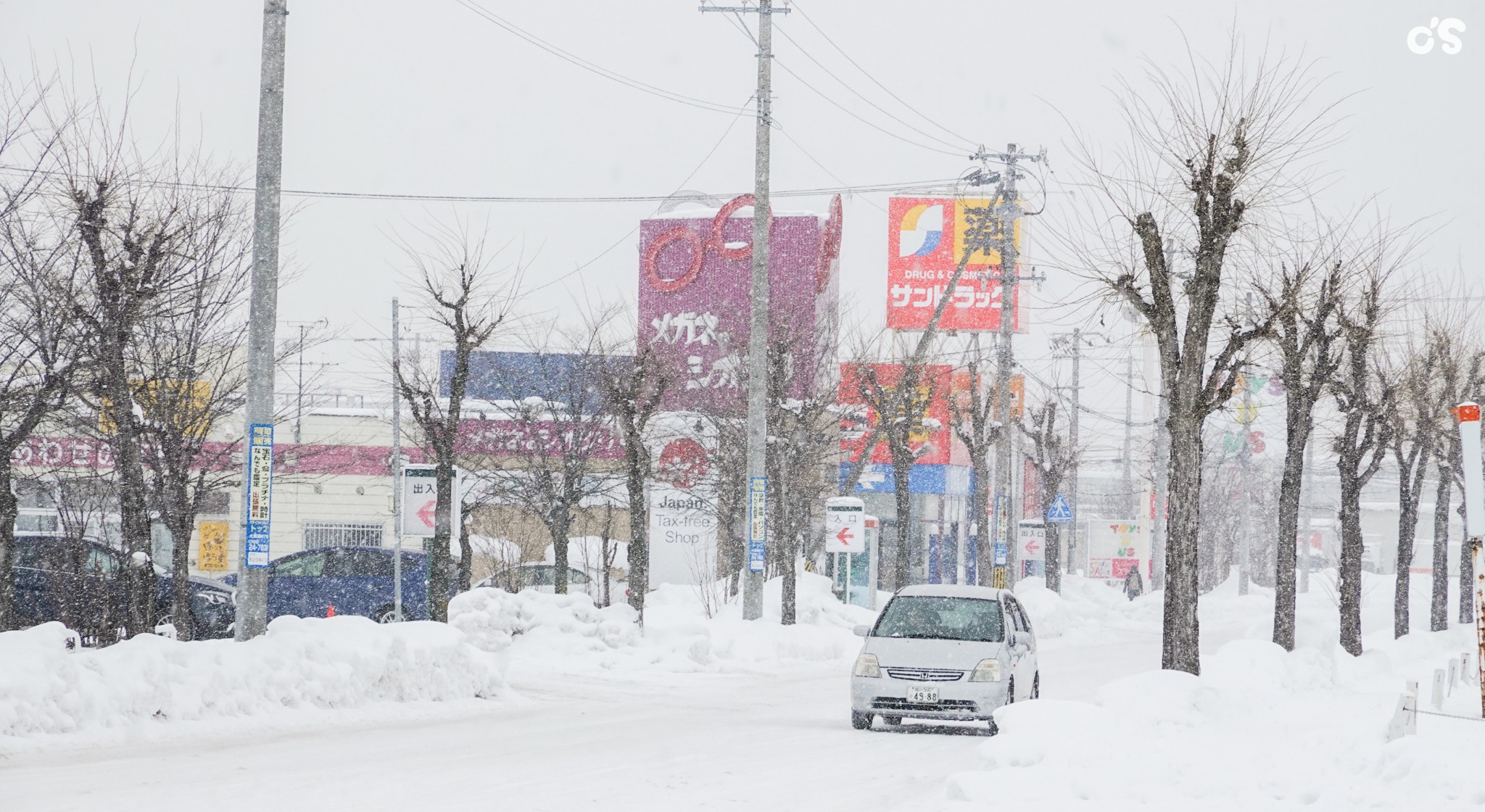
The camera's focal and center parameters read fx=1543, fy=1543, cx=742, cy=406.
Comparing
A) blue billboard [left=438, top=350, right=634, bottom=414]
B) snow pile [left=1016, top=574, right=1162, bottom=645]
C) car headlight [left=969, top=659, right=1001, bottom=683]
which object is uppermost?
blue billboard [left=438, top=350, right=634, bottom=414]

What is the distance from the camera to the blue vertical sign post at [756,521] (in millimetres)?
25219

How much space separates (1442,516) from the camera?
3531cm

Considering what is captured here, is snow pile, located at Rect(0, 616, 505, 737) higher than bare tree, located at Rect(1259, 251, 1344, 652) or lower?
lower

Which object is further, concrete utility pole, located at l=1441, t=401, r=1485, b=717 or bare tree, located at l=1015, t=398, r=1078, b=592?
bare tree, located at l=1015, t=398, r=1078, b=592

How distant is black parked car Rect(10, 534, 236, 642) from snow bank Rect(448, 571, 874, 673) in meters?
3.59

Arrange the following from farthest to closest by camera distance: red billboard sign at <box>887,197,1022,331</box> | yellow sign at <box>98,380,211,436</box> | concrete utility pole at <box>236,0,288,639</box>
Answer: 1. red billboard sign at <box>887,197,1022,331</box>
2. yellow sign at <box>98,380,211,436</box>
3. concrete utility pole at <box>236,0,288,639</box>

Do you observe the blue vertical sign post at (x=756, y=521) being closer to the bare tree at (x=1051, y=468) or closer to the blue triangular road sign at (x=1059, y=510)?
the blue triangular road sign at (x=1059, y=510)

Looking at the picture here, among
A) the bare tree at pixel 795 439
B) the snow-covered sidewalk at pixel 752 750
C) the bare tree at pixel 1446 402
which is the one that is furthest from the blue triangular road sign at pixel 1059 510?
the snow-covered sidewalk at pixel 752 750

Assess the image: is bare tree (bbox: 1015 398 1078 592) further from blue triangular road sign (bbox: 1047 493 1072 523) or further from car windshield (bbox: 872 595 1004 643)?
car windshield (bbox: 872 595 1004 643)

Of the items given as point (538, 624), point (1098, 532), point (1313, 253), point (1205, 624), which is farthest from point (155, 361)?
point (1098, 532)

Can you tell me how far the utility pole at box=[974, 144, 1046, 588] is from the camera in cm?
3556

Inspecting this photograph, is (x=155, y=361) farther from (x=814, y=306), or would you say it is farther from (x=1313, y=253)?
(x=814, y=306)

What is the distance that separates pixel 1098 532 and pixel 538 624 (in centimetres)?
6038

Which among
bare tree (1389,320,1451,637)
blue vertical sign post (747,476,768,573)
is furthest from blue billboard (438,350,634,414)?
bare tree (1389,320,1451,637)
